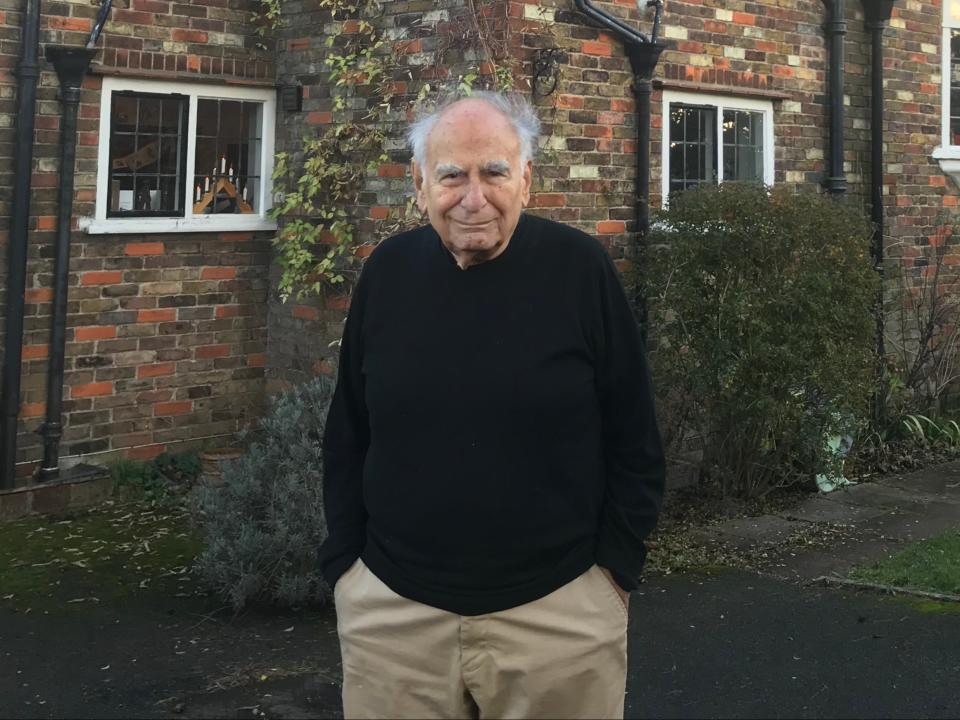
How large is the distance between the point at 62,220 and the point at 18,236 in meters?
0.29

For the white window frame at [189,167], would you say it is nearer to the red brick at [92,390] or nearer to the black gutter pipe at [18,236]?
the black gutter pipe at [18,236]

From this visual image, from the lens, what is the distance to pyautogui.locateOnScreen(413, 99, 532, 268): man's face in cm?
270

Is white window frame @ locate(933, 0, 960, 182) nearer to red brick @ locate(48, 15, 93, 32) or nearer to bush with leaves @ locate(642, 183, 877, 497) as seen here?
bush with leaves @ locate(642, 183, 877, 497)

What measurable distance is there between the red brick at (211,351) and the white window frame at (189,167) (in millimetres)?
799

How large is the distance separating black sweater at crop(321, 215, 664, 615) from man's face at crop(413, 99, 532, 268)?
0.21ft

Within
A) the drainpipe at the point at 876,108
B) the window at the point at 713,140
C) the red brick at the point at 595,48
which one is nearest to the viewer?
→ the red brick at the point at 595,48

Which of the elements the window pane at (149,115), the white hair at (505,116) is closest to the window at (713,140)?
the window pane at (149,115)

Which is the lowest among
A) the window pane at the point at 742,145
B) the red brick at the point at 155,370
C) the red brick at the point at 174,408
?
the red brick at the point at 174,408

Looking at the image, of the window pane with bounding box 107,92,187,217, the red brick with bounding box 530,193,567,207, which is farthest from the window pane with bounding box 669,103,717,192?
the window pane with bounding box 107,92,187,217

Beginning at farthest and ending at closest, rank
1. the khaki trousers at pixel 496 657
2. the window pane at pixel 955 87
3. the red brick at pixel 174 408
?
the window pane at pixel 955 87, the red brick at pixel 174 408, the khaki trousers at pixel 496 657

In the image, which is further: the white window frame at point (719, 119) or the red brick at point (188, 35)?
the white window frame at point (719, 119)

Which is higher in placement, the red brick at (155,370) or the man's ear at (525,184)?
the man's ear at (525,184)

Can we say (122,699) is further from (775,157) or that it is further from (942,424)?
(942,424)

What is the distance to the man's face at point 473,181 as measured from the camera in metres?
2.70
